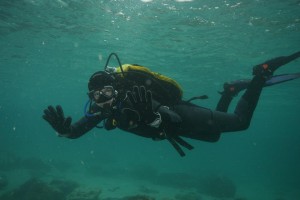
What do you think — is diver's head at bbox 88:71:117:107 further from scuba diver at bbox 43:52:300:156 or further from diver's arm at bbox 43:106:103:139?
diver's arm at bbox 43:106:103:139

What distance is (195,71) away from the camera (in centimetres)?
3319

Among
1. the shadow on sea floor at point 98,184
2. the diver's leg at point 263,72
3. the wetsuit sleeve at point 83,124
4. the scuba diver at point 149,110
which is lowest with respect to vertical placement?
the shadow on sea floor at point 98,184

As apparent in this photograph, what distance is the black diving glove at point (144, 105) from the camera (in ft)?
14.7

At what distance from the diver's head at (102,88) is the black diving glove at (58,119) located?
72 cm

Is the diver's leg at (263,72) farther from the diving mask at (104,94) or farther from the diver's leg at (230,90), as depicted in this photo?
the diving mask at (104,94)

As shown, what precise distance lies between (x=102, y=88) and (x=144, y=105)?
1046mm

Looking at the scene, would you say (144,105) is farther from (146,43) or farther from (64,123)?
(146,43)

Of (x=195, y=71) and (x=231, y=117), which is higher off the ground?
(x=195, y=71)

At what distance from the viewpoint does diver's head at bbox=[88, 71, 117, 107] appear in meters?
4.95

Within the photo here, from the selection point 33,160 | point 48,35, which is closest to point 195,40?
point 48,35

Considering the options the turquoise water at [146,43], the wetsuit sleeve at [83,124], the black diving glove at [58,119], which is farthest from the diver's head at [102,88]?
the turquoise water at [146,43]

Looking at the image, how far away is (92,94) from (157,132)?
60.3 inches

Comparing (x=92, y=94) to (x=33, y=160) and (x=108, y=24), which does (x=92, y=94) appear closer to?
(x=108, y=24)

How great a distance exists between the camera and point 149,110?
4586mm
